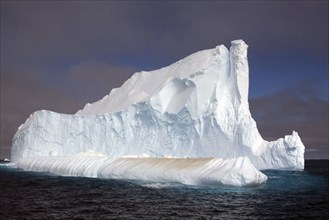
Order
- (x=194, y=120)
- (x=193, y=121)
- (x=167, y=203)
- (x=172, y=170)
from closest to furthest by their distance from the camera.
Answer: (x=167, y=203), (x=172, y=170), (x=194, y=120), (x=193, y=121)

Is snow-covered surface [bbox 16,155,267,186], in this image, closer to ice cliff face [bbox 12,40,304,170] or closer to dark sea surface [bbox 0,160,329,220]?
dark sea surface [bbox 0,160,329,220]

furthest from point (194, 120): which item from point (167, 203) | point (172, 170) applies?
point (167, 203)

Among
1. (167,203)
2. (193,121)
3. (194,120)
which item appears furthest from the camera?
(193,121)

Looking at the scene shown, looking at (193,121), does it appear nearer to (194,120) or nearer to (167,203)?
(194,120)

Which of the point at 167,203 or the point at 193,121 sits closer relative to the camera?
the point at 167,203

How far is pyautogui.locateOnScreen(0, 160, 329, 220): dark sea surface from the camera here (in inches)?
659

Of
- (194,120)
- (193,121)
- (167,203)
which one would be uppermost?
(194,120)

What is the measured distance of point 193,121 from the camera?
46656 millimetres

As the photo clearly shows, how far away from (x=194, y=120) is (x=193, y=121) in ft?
0.68

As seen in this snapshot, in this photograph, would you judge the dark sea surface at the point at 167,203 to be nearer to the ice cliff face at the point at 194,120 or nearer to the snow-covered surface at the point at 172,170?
the snow-covered surface at the point at 172,170

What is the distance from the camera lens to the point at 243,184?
993 inches

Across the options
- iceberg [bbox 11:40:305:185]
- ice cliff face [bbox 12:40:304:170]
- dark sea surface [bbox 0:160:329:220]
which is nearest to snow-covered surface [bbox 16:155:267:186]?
dark sea surface [bbox 0:160:329:220]

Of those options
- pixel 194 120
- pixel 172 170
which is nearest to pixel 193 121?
pixel 194 120

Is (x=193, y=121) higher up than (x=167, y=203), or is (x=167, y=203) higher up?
(x=193, y=121)
